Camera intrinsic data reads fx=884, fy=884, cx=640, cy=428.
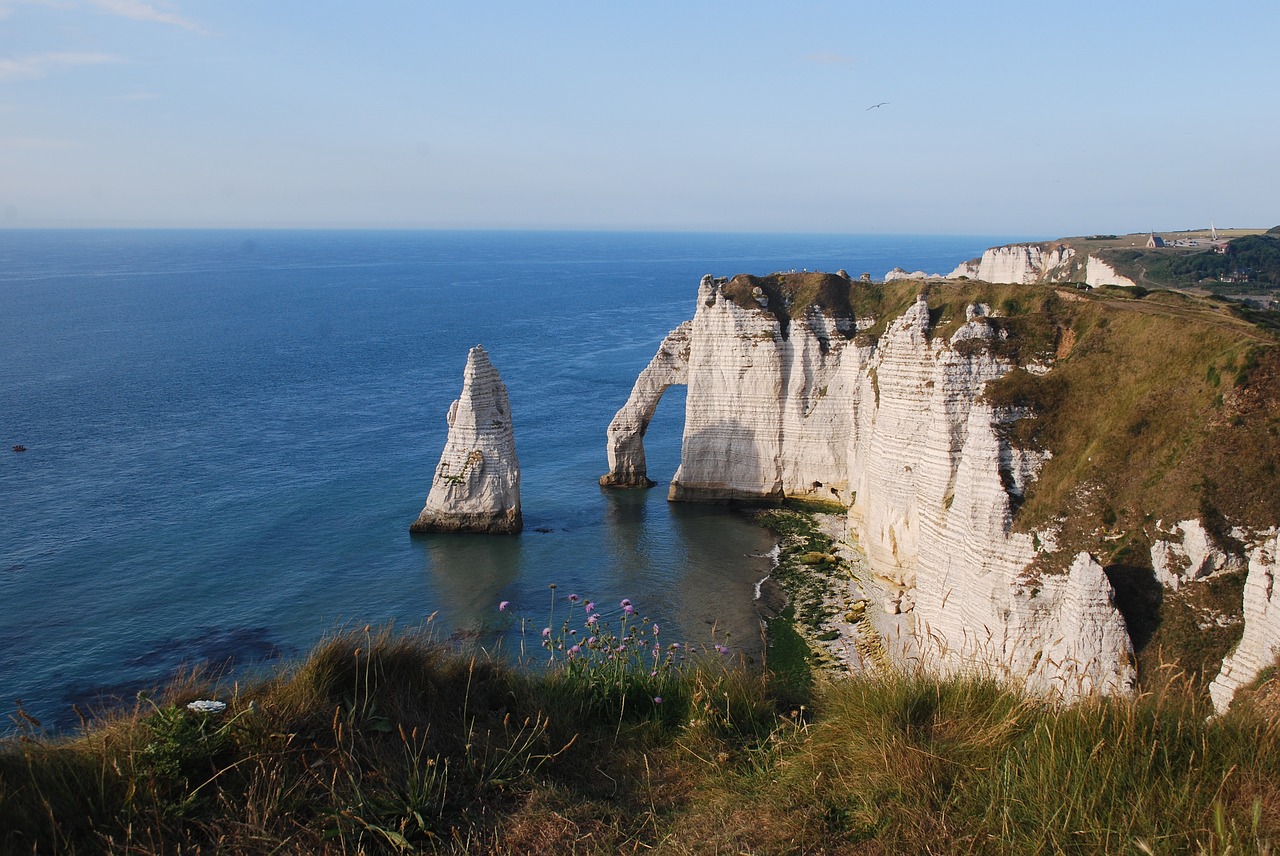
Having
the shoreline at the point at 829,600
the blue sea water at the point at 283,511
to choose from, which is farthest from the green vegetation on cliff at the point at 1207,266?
the shoreline at the point at 829,600

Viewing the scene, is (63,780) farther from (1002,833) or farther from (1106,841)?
(1106,841)

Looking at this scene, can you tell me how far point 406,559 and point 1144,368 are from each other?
25988 mm

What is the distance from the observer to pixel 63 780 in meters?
5.73

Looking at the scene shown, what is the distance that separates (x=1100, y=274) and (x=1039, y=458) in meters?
56.5

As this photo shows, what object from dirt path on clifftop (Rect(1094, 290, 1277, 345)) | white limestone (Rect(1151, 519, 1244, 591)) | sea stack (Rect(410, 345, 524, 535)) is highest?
dirt path on clifftop (Rect(1094, 290, 1277, 345))

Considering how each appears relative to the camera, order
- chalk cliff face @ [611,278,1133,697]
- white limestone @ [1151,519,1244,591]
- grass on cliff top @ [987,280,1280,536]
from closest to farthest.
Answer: white limestone @ [1151,519,1244,591]
chalk cliff face @ [611,278,1133,697]
grass on cliff top @ [987,280,1280,536]

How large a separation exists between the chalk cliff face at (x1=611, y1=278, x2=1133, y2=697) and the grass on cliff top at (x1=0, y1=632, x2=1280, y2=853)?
860mm

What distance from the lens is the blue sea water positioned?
1097 inches

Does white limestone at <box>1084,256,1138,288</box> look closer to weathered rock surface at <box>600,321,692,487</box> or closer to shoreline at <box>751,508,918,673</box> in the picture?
weathered rock surface at <box>600,321,692,487</box>

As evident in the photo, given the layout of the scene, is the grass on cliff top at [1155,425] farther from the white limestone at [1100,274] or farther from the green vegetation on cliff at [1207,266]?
the green vegetation on cliff at [1207,266]

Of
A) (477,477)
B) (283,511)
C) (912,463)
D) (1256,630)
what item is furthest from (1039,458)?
(283,511)

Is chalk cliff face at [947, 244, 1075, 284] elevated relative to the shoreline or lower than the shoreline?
elevated

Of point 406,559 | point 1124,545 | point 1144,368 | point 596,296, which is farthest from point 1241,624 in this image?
point 596,296

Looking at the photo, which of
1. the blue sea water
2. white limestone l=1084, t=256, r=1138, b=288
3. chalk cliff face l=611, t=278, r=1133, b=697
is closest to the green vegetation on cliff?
white limestone l=1084, t=256, r=1138, b=288
